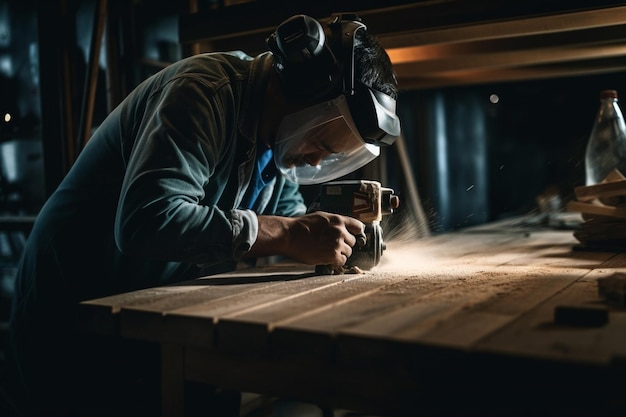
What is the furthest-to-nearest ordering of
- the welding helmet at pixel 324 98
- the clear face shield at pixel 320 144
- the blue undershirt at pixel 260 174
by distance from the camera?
the blue undershirt at pixel 260 174 < the clear face shield at pixel 320 144 < the welding helmet at pixel 324 98

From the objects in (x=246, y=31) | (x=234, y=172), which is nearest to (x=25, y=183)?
(x=246, y=31)

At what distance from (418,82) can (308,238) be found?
2089 mm

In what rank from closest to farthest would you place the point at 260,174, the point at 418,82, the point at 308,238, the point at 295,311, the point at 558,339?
the point at 558,339
the point at 295,311
the point at 308,238
the point at 260,174
the point at 418,82

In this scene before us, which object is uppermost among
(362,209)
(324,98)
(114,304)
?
(324,98)

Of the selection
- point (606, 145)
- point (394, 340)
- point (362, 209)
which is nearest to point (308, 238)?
point (362, 209)

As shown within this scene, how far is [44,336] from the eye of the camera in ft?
5.63

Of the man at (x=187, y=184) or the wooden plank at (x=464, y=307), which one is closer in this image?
the wooden plank at (x=464, y=307)

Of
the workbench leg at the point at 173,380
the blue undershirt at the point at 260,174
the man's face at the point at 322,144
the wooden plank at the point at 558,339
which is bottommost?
the workbench leg at the point at 173,380

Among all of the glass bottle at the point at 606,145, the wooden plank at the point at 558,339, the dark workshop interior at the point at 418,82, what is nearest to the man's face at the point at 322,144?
the dark workshop interior at the point at 418,82

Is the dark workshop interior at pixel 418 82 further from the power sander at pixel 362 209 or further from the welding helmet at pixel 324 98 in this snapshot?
the power sander at pixel 362 209

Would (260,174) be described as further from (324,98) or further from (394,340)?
(394,340)

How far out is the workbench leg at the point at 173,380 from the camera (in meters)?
1.27

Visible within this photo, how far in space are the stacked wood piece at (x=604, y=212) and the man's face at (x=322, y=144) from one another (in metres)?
1.05

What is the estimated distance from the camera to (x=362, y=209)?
191 centimetres
